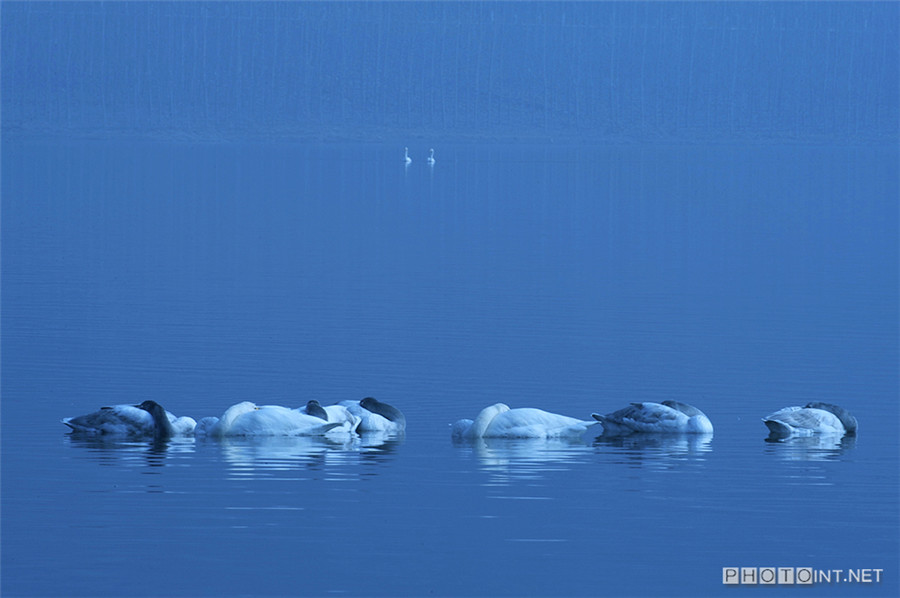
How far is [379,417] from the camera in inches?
579

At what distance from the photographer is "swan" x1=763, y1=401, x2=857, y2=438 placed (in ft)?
49.4

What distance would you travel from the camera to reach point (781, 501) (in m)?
12.5

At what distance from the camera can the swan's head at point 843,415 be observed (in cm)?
1523

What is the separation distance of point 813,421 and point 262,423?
480cm

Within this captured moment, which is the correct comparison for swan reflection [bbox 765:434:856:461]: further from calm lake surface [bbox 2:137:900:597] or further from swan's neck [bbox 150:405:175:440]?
swan's neck [bbox 150:405:175:440]

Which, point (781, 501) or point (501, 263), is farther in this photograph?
point (501, 263)

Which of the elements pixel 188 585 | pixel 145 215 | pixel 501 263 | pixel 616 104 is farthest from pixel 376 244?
pixel 616 104

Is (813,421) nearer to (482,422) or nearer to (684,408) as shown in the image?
(684,408)

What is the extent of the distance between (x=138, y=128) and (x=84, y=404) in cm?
12855

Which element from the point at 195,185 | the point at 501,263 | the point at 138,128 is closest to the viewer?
the point at 501,263

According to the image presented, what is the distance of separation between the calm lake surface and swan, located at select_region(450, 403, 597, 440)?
198 millimetres

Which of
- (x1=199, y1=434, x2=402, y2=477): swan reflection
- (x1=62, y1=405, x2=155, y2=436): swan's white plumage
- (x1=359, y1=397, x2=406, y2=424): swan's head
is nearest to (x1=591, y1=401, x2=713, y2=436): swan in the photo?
(x1=359, y1=397, x2=406, y2=424): swan's head

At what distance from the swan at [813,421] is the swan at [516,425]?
1682 millimetres

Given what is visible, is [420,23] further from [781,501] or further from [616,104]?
[781,501]
